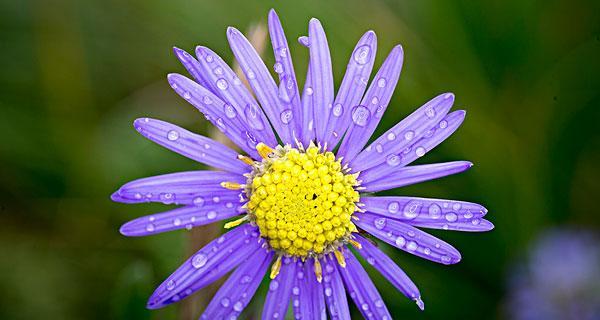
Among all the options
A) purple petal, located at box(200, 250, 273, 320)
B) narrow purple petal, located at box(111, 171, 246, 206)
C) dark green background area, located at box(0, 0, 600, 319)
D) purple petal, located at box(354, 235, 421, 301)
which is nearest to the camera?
narrow purple petal, located at box(111, 171, 246, 206)

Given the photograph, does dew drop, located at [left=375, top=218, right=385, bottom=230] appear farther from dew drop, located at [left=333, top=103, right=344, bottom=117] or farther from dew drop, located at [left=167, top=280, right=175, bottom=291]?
dew drop, located at [left=167, top=280, right=175, bottom=291]

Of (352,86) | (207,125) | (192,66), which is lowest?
(352,86)

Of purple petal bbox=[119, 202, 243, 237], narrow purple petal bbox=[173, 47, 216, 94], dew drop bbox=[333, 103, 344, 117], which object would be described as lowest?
purple petal bbox=[119, 202, 243, 237]

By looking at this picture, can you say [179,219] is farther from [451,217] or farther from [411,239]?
[451,217]

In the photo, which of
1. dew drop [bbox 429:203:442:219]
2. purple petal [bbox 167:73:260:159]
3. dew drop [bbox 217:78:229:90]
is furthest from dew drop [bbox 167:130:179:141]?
dew drop [bbox 429:203:442:219]

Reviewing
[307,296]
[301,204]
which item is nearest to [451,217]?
[301,204]
